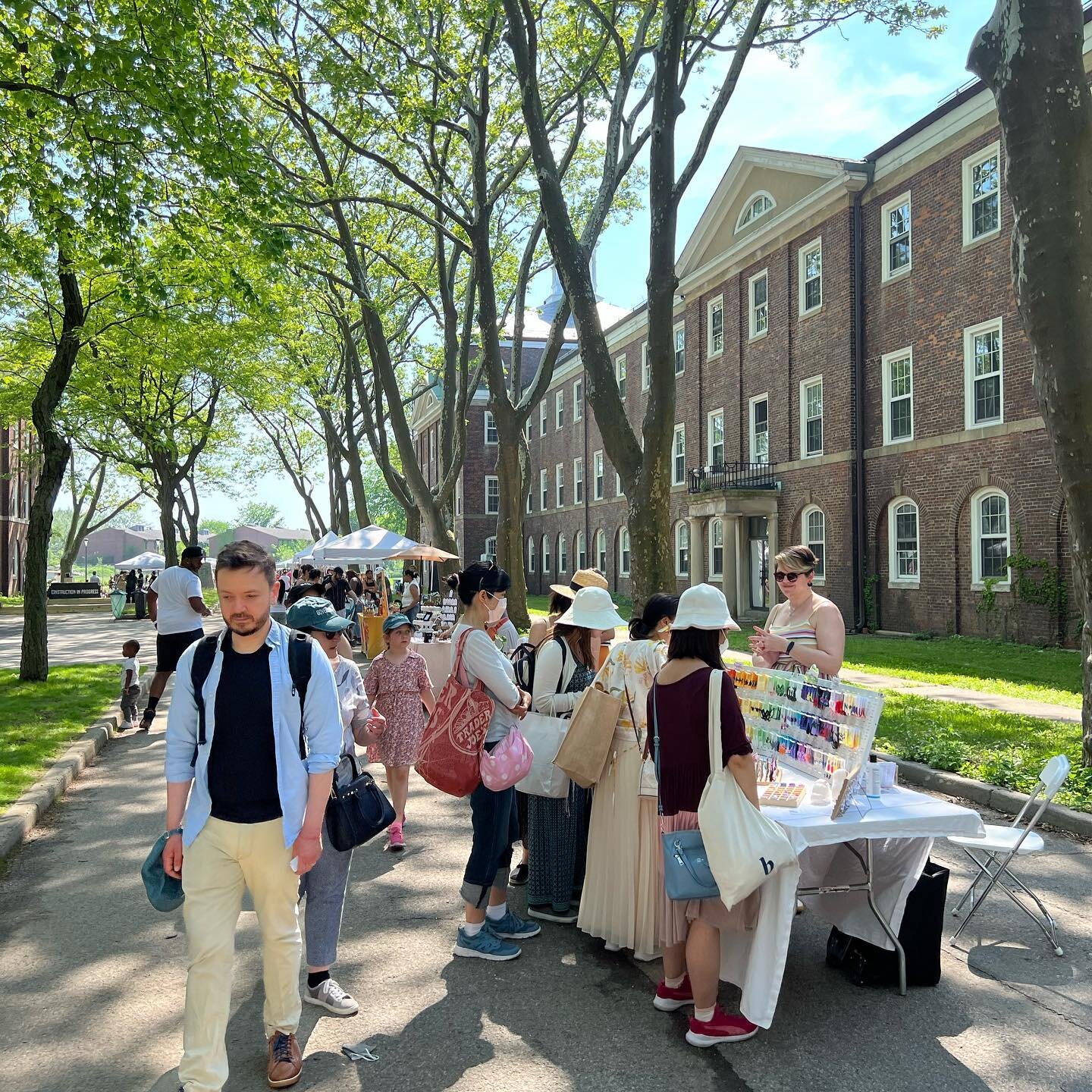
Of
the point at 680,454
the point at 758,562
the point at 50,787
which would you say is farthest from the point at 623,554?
the point at 50,787

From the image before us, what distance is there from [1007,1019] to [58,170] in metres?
11.9

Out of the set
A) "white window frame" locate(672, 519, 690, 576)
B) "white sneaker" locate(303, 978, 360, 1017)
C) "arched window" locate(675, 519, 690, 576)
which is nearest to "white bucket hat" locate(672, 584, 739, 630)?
"white sneaker" locate(303, 978, 360, 1017)

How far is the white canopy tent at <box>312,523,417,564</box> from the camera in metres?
20.4

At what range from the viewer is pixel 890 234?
76.7 ft

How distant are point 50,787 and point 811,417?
22365 millimetres

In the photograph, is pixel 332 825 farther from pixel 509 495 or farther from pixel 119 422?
pixel 119 422

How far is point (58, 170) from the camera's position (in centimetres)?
1100

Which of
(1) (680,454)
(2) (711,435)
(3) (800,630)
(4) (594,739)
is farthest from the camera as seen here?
(1) (680,454)

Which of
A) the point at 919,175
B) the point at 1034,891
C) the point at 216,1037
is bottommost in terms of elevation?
the point at 1034,891

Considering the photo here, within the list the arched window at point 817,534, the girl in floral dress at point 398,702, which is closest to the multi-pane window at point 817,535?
the arched window at point 817,534

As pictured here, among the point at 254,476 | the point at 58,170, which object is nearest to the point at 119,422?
the point at 254,476

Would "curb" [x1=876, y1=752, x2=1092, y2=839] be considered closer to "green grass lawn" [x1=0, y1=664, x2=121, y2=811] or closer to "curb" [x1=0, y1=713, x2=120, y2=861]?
"curb" [x1=0, y1=713, x2=120, y2=861]

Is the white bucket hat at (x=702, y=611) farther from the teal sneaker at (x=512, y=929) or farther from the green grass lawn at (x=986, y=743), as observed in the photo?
the green grass lawn at (x=986, y=743)

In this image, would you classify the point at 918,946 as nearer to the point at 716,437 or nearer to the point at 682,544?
the point at 716,437
